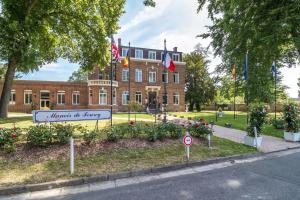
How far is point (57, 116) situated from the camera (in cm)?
680

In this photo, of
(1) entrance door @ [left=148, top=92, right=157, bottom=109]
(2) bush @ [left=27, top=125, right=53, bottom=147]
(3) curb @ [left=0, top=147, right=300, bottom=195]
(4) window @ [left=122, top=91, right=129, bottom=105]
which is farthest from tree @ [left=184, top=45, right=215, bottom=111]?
(2) bush @ [left=27, top=125, right=53, bottom=147]

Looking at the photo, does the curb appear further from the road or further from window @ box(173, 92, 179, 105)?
window @ box(173, 92, 179, 105)

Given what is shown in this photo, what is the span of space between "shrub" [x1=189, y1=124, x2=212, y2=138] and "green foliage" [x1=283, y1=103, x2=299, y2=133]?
15.8 ft

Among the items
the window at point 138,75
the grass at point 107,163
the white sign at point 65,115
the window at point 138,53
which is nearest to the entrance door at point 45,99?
the window at point 138,75

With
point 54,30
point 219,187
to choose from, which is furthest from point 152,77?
point 219,187

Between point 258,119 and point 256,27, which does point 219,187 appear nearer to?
point 258,119

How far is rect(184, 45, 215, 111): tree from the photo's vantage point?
40.0 meters

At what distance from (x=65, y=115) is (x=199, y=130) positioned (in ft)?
17.6

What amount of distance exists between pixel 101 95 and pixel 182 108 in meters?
14.0

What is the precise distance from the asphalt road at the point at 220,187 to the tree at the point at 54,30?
29.8 ft

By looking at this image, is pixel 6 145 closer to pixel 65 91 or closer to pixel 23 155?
pixel 23 155

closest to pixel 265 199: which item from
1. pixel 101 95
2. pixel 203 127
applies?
pixel 203 127

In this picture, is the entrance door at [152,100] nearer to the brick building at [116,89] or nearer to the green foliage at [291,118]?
the brick building at [116,89]

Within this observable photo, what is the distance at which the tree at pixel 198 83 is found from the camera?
131 feet
